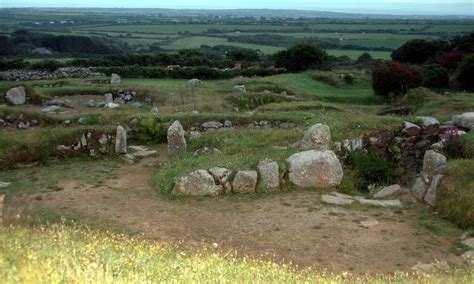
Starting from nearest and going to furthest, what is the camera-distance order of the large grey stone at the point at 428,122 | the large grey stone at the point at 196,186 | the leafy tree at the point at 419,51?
the large grey stone at the point at 196,186
the large grey stone at the point at 428,122
the leafy tree at the point at 419,51

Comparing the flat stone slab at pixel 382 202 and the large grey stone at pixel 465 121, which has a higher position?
the large grey stone at pixel 465 121

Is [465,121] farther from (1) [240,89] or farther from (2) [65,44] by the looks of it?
(2) [65,44]

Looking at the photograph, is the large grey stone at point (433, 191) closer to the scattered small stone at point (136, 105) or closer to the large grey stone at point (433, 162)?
the large grey stone at point (433, 162)

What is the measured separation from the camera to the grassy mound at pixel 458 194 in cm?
1364

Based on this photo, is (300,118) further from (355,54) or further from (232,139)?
(355,54)

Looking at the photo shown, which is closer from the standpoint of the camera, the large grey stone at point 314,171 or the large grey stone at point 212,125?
the large grey stone at point 314,171

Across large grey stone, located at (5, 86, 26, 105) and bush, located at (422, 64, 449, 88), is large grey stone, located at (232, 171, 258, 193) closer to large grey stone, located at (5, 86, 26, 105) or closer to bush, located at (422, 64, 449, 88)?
large grey stone, located at (5, 86, 26, 105)

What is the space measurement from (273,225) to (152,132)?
32.6 ft

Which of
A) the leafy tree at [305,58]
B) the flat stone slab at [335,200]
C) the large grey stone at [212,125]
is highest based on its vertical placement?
the leafy tree at [305,58]

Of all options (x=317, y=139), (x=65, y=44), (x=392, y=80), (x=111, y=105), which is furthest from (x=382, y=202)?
(x=65, y=44)

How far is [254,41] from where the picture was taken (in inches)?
4633

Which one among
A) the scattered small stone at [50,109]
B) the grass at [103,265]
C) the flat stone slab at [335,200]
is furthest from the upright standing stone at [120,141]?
the grass at [103,265]

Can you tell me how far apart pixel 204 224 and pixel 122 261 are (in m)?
6.50

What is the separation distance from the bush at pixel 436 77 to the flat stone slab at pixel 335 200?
3236 centimetres
